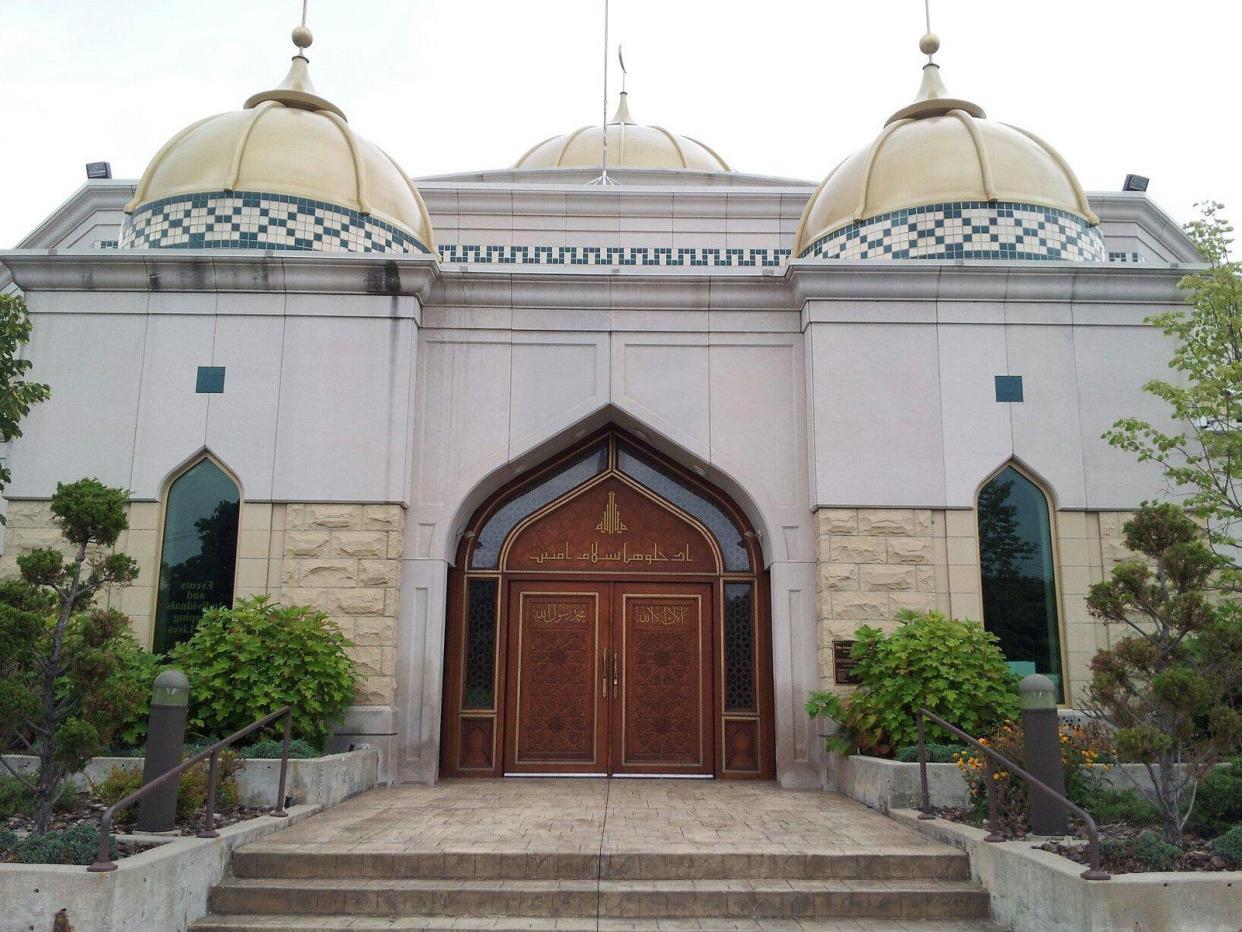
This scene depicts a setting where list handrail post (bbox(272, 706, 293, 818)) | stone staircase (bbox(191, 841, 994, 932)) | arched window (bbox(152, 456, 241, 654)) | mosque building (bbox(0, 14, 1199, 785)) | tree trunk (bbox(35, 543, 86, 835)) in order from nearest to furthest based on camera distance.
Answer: stone staircase (bbox(191, 841, 994, 932)) → tree trunk (bbox(35, 543, 86, 835)) → handrail post (bbox(272, 706, 293, 818)) → arched window (bbox(152, 456, 241, 654)) → mosque building (bbox(0, 14, 1199, 785))

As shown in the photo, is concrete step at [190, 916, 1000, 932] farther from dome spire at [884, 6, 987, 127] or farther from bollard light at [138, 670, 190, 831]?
dome spire at [884, 6, 987, 127]

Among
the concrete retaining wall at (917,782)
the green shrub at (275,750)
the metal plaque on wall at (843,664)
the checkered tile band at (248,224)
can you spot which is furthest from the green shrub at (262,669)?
the concrete retaining wall at (917,782)

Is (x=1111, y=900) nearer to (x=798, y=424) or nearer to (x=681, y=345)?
(x=798, y=424)

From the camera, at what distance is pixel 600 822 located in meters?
7.83

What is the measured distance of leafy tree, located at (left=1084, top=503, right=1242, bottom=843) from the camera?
19.6 feet

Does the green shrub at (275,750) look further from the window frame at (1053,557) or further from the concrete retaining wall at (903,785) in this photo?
the window frame at (1053,557)

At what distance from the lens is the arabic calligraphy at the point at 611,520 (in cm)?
1121

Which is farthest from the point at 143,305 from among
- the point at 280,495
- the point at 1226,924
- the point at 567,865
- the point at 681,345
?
the point at 1226,924

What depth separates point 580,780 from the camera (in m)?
10.5

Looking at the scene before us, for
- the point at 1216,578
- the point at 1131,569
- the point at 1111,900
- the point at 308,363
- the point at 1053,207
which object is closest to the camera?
the point at 1111,900

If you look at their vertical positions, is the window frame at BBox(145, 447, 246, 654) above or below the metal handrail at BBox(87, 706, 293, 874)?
above

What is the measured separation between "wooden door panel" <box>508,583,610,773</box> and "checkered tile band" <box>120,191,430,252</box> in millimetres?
4137

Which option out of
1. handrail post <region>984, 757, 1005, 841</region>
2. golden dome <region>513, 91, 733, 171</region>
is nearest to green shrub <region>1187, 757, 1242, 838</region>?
handrail post <region>984, 757, 1005, 841</region>

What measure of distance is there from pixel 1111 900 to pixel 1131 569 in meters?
1.97
